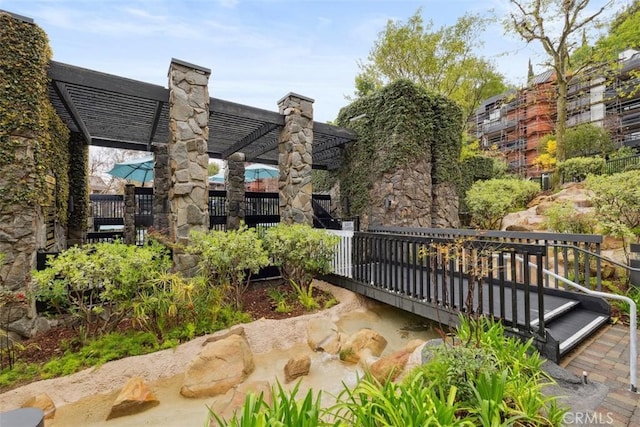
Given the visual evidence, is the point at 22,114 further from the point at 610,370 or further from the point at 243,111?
the point at 610,370

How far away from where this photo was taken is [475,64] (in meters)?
14.5

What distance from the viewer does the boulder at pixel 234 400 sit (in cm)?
250

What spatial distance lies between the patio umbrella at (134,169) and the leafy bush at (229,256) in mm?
7028

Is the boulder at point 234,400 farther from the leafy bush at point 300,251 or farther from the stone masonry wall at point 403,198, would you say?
the stone masonry wall at point 403,198

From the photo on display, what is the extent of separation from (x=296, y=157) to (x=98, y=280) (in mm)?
4448

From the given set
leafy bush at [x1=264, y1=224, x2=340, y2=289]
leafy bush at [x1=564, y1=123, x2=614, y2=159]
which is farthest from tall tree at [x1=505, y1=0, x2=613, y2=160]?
leafy bush at [x1=264, y1=224, x2=340, y2=289]

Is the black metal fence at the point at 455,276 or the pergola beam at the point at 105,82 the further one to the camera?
the pergola beam at the point at 105,82

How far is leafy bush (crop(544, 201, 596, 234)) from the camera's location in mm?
5395

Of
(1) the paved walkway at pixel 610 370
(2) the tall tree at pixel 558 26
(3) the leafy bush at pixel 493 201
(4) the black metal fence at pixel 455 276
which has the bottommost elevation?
(1) the paved walkway at pixel 610 370

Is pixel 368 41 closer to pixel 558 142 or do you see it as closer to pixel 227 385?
pixel 558 142

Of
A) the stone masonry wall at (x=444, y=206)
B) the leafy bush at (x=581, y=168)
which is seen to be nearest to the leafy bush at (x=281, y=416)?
the stone masonry wall at (x=444, y=206)

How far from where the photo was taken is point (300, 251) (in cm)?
500

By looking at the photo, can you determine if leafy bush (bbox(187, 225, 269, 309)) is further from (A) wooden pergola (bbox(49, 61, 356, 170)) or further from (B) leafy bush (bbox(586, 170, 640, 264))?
(B) leafy bush (bbox(586, 170, 640, 264))

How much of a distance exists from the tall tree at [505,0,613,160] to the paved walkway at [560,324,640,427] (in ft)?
36.5
